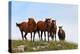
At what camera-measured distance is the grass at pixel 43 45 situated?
6.22ft

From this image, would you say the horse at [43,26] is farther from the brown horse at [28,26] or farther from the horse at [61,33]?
the horse at [61,33]

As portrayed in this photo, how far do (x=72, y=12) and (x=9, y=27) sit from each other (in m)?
0.80

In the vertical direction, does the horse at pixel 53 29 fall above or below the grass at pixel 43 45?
above

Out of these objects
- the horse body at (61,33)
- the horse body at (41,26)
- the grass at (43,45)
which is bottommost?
the grass at (43,45)

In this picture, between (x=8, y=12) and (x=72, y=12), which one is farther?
(x=72, y=12)

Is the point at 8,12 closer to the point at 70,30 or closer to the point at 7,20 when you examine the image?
the point at 7,20

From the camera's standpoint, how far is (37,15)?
1.96 metres

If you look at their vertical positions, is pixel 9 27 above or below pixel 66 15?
below

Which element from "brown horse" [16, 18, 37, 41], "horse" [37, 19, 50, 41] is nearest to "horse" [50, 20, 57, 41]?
"horse" [37, 19, 50, 41]

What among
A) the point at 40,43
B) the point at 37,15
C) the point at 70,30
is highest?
the point at 37,15

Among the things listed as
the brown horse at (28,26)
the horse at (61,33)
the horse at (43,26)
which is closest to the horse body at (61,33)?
the horse at (61,33)

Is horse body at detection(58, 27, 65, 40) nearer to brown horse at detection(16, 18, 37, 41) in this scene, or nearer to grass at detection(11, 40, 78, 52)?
grass at detection(11, 40, 78, 52)

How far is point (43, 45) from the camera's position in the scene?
6.50 feet

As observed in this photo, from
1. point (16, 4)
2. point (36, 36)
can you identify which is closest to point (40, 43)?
point (36, 36)
